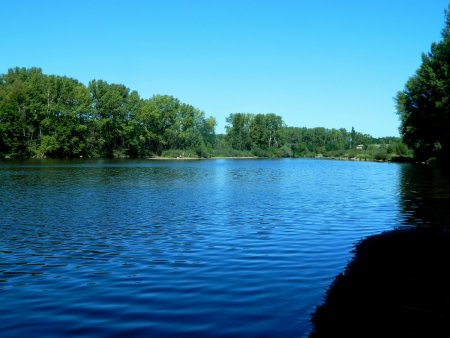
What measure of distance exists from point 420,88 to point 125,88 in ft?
344

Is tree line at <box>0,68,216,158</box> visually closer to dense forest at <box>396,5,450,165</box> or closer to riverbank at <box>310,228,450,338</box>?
dense forest at <box>396,5,450,165</box>

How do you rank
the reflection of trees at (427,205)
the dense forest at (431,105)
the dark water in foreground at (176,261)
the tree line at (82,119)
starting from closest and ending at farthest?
the dark water in foreground at (176,261)
the reflection of trees at (427,205)
the dense forest at (431,105)
the tree line at (82,119)

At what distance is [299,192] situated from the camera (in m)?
39.7

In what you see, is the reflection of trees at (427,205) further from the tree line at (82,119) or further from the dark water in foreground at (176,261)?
the tree line at (82,119)

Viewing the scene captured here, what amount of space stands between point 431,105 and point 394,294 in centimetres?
7624

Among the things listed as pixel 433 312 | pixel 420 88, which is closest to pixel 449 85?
pixel 420 88

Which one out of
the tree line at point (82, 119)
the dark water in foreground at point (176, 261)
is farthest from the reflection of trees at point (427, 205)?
the tree line at point (82, 119)

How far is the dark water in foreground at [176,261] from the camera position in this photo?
9.43 metres

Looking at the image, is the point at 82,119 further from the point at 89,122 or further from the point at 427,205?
the point at 427,205

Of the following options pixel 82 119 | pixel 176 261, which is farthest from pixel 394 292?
pixel 82 119

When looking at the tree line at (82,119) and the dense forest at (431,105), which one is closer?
the dense forest at (431,105)

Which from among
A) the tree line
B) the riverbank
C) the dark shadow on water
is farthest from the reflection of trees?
the tree line

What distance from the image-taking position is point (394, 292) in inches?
354

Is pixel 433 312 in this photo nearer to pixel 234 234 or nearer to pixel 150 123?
pixel 234 234
